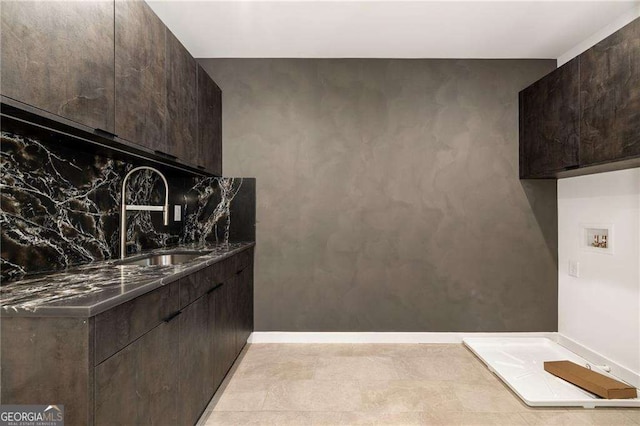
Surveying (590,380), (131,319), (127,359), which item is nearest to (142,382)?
(127,359)

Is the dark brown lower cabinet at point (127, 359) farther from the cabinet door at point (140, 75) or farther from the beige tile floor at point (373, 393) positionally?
the cabinet door at point (140, 75)

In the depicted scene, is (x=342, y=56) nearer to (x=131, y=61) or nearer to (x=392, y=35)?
(x=392, y=35)

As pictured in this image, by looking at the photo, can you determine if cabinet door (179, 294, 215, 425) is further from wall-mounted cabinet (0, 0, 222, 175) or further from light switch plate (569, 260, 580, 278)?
light switch plate (569, 260, 580, 278)

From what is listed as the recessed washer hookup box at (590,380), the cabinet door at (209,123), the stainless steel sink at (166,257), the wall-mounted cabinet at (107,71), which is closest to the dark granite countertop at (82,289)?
the stainless steel sink at (166,257)

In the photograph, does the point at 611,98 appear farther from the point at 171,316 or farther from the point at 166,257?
the point at 166,257

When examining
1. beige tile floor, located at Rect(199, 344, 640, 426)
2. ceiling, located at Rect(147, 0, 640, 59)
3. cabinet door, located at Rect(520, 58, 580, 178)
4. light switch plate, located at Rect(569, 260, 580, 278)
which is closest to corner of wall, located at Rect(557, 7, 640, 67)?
ceiling, located at Rect(147, 0, 640, 59)

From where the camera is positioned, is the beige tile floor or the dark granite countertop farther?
the beige tile floor

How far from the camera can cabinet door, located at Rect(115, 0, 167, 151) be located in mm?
1558

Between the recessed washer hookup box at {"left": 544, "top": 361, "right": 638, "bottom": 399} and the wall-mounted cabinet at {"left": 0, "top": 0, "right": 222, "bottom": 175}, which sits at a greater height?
the wall-mounted cabinet at {"left": 0, "top": 0, "right": 222, "bottom": 175}

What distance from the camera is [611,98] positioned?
212 centimetres

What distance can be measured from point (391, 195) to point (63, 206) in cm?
248

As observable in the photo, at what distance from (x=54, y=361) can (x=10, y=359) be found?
119 millimetres

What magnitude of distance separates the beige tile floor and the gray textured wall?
41 cm

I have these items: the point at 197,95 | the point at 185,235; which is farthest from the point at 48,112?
the point at 185,235
